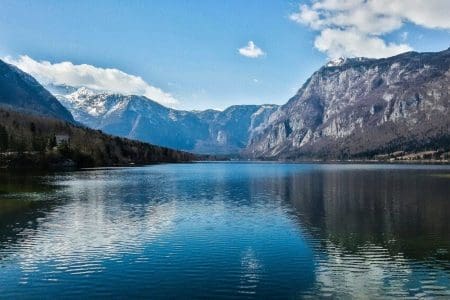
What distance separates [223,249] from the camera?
46094 millimetres

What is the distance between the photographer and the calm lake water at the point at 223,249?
109 feet

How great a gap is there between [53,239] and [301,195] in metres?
63.9

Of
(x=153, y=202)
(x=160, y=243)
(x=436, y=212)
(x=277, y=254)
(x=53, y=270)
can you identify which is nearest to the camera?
(x=53, y=270)

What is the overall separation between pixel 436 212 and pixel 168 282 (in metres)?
54.0

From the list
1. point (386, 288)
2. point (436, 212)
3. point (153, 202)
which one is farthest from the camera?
point (153, 202)

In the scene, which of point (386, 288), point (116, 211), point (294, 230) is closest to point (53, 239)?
point (116, 211)

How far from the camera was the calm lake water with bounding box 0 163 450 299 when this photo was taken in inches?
1308

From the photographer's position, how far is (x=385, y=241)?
50.2 metres

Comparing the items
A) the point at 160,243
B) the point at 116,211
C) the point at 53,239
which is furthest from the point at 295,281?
the point at 116,211

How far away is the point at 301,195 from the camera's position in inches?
4040

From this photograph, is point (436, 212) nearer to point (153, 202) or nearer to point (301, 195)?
point (301, 195)

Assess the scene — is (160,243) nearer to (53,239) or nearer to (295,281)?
(53,239)

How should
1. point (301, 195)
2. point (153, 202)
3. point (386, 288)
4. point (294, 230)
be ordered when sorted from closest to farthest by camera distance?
point (386, 288), point (294, 230), point (153, 202), point (301, 195)

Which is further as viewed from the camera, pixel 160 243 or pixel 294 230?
pixel 294 230
